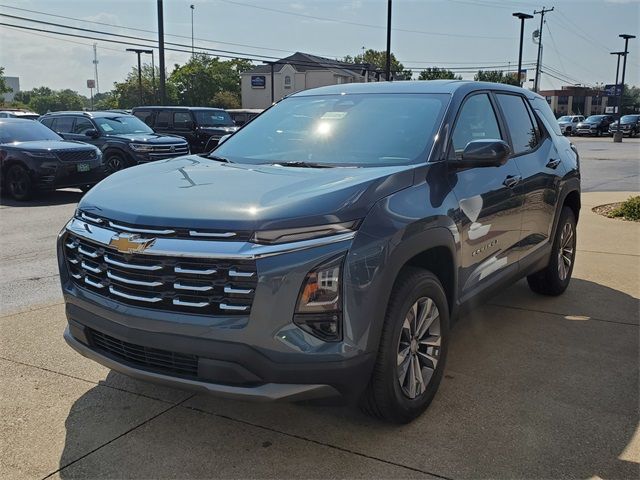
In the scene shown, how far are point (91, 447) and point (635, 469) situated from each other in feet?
8.69

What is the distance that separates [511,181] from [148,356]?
275cm

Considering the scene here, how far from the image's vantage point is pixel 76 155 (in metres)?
12.4

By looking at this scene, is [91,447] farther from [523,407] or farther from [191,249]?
[523,407]

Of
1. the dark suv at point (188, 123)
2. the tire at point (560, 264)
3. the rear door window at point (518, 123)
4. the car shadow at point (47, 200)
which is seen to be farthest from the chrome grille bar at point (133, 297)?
the dark suv at point (188, 123)

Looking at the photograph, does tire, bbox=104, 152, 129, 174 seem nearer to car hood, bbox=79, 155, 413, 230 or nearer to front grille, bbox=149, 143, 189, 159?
front grille, bbox=149, 143, 189, 159

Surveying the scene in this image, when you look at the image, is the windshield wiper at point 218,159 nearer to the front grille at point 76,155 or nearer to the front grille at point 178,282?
the front grille at point 178,282

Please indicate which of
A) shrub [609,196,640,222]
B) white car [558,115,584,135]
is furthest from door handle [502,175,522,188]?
white car [558,115,584,135]

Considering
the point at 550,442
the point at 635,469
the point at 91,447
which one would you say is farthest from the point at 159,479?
the point at 635,469

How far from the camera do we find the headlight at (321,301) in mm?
2645

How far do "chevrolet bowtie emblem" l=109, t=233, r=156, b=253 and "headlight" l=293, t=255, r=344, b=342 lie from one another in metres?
0.75

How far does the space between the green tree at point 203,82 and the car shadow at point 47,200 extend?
59.9 m

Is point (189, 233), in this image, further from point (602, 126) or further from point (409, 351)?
point (602, 126)

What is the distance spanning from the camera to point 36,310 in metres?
5.09

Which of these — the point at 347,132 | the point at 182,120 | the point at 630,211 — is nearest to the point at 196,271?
the point at 347,132
